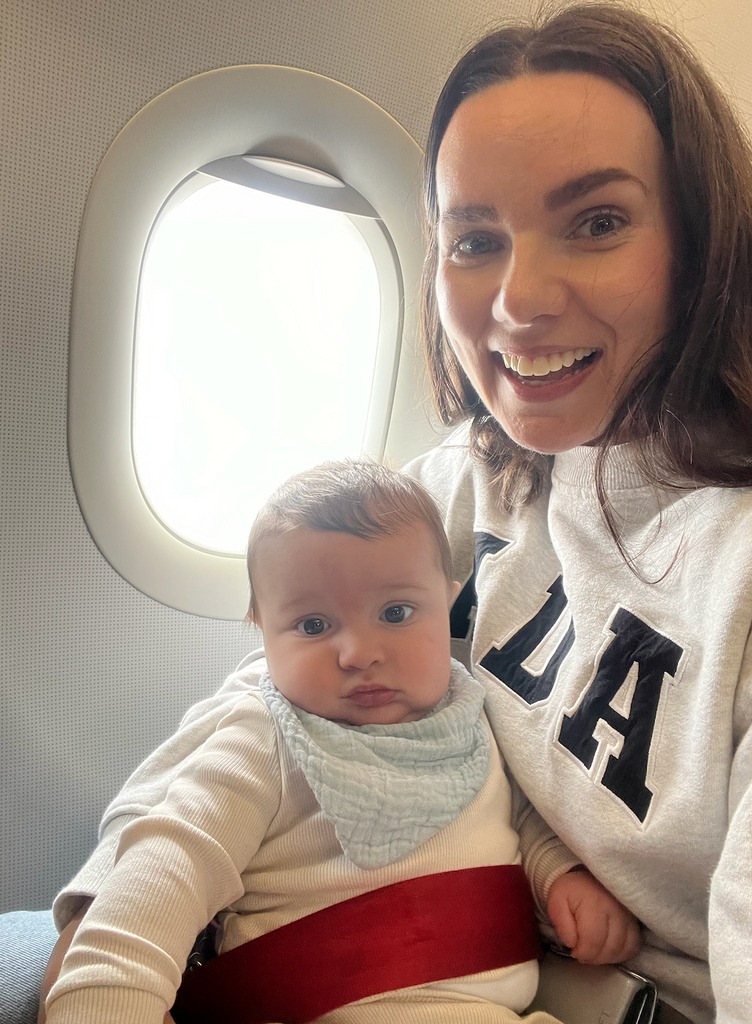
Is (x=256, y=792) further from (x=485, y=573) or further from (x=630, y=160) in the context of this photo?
(x=630, y=160)

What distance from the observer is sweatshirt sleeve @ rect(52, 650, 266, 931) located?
35.5 inches

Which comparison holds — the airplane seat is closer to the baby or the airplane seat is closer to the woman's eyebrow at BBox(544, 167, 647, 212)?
the baby

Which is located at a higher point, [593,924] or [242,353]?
[242,353]

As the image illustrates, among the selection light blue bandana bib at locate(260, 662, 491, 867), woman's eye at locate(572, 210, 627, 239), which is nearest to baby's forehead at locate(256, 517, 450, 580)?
light blue bandana bib at locate(260, 662, 491, 867)

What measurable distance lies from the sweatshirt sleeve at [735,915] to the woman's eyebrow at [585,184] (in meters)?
0.60

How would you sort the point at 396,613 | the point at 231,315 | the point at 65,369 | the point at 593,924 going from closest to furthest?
the point at 593,924 < the point at 396,613 < the point at 65,369 < the point at 231,315

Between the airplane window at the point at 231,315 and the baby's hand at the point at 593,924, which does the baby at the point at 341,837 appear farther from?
the airplane window at the point at 231,315

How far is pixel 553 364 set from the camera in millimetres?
985

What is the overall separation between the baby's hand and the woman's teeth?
610 mm

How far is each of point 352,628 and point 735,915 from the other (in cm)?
48

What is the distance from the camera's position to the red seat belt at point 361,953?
83 centimetres

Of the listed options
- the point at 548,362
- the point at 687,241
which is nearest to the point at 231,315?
the point at 548,362

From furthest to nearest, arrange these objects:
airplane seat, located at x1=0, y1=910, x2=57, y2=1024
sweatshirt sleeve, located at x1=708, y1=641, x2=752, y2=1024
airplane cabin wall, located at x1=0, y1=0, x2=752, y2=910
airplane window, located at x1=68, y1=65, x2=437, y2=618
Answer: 1. airplane window, located at x1=68, y1=65, x2=437, y2=618
2. airplane cabin wall, located at x1=0, y1=0, x2=752, y2=910
3. airplane seat, located at x1=0, y1=910, x2=57, y2=1024
4. sweatshirt sleeve, located at x1=708, y1=641, x2=752, y2=1024

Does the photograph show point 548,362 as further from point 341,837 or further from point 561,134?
point 341,837
